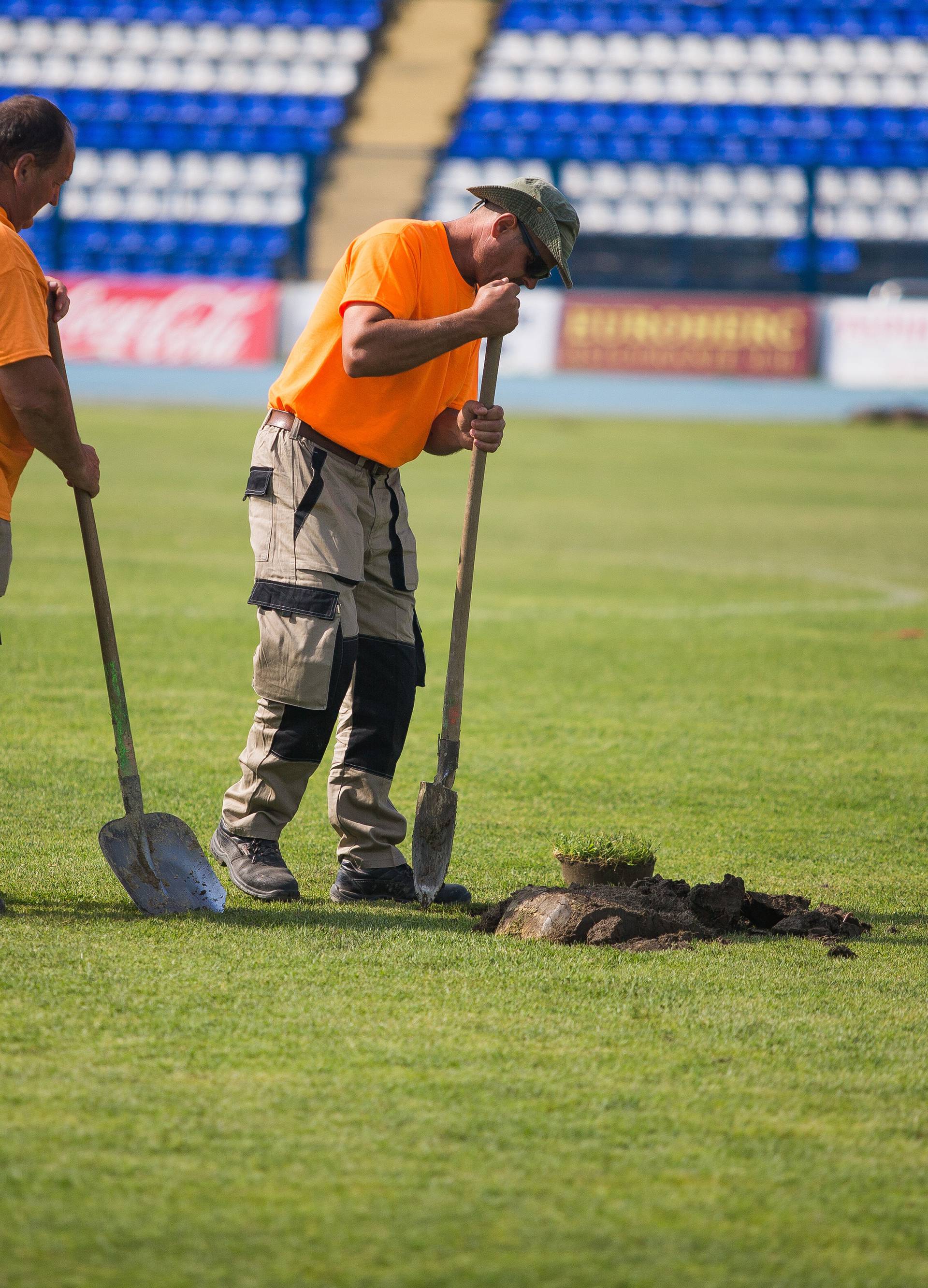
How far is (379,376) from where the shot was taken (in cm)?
401

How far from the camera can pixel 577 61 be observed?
102 ft

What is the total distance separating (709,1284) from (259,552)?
2418 millimetres

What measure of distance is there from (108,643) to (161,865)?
2.01ft

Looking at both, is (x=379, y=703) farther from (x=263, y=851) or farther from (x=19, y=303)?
(x=19, y=303)

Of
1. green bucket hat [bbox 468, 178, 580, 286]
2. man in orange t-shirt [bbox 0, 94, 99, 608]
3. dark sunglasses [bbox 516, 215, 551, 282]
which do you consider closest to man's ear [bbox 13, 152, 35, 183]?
man in orange t-shirt [bbox 0, 94, 99, 608]

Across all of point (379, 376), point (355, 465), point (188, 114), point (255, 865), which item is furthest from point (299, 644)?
point (188, 114)

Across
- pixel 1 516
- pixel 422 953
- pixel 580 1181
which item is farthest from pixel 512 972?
pixel 1 516

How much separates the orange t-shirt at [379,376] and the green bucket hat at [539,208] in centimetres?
20

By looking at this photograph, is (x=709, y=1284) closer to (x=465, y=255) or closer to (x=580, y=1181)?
(x=580, y=1181)

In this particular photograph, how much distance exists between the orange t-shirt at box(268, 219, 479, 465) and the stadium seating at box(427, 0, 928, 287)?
2368 cm

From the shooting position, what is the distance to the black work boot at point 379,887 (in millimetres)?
4211

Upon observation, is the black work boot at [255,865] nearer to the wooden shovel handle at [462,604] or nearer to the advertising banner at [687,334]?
the wooden shovel handle at [462,604]

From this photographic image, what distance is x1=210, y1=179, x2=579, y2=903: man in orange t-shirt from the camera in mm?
3965

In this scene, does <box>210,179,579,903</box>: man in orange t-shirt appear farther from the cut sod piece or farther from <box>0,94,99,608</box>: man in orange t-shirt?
<box>0,94,99,608</box>: man in orange t-shirt
